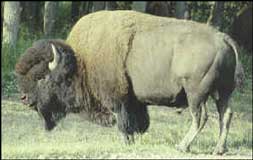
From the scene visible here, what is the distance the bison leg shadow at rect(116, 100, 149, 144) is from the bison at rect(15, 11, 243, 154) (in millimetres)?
16

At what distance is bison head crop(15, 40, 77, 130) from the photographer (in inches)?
443

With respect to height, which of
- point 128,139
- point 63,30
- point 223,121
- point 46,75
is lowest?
point 63,30

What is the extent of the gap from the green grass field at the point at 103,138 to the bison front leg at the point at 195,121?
0.51 ft

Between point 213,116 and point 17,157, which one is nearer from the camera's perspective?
point 17,157

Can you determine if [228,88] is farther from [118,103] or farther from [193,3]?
[193,3]

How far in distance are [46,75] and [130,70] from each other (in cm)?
131

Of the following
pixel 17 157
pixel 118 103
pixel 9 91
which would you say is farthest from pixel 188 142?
pixel 9 91

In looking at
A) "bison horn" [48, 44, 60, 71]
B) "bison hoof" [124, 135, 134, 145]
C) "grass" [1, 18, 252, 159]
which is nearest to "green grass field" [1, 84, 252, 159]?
"grass" [1, 18, 252, 159]

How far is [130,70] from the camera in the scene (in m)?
11.3

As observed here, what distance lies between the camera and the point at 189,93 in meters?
10.9

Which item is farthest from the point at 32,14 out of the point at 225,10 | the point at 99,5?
the point at 225,10

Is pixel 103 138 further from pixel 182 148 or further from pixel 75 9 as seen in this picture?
pixel 75 9

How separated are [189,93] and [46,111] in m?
2.31

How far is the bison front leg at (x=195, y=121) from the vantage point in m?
10.9
